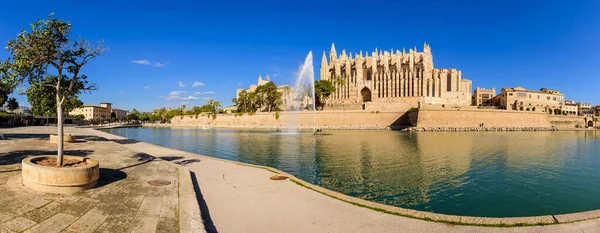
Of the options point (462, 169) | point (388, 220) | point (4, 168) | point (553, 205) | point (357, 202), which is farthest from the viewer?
point (462, 169)

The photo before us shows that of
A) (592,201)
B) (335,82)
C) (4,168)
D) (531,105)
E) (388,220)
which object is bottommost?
(592,201)

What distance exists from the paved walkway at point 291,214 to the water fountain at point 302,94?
3547cm

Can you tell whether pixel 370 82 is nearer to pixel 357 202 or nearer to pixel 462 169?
pixel 462 169

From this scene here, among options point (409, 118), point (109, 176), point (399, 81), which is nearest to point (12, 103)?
point (109, 176)

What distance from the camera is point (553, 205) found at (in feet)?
31.2

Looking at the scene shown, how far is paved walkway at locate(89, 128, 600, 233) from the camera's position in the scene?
5.58m

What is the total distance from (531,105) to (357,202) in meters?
103

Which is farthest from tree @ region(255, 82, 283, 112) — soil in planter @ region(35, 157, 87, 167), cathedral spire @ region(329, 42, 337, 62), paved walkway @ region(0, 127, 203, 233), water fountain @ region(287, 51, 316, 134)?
paved walkway @ region(0, 127, 203, 233)

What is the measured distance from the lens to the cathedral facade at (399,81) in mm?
84562

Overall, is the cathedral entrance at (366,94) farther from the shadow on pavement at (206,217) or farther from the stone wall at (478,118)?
the shadow on pavement at (206,217)

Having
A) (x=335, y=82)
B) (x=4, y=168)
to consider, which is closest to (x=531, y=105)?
(x=335, y=82)

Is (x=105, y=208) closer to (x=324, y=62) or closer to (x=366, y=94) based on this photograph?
(x=366, y=94)

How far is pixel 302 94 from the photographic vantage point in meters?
79.5

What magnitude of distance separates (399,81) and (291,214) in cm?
8593
